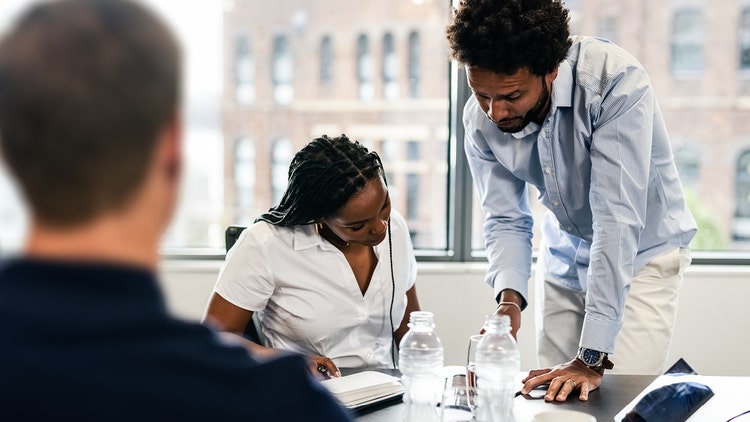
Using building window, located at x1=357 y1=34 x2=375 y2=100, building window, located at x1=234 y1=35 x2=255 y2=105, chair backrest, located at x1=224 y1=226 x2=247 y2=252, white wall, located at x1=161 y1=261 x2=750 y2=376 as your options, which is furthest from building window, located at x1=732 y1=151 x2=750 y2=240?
chair backrest, located at x1=224 y1=226 x2=247 y2=252

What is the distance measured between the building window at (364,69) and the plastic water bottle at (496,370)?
2.02 m

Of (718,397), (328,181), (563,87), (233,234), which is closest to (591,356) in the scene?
(718,397)

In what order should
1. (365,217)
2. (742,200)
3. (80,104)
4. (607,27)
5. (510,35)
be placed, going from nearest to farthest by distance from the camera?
(80,104), (510,35), (365,217), (607,27), (742,200)

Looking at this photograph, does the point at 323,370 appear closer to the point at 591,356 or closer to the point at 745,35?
the point at 591,356

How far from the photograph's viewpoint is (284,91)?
11.1 feet

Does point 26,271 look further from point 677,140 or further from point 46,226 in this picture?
point 677,140

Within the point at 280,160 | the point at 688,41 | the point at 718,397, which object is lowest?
the point at 718,397

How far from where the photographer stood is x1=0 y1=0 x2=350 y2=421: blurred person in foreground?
589mm

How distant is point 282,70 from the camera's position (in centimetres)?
337

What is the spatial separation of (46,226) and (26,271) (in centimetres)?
4

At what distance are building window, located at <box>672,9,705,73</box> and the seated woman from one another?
1872 mm

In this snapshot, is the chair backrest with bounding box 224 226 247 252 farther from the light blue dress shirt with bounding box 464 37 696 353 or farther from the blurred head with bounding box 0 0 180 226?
the blurred head with bounding box 0 0 180 226

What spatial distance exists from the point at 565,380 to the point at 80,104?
4.26 ft

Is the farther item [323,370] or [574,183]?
[574,183]
